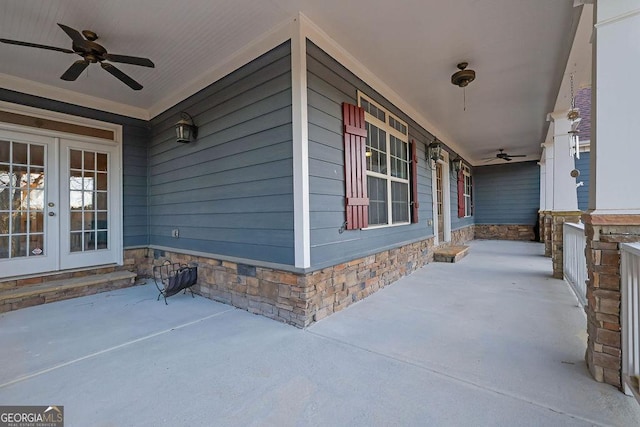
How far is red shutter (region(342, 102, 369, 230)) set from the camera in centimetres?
332

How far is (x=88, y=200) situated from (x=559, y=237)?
750 centimetres

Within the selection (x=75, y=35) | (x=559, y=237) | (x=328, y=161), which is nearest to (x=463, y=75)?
(x=328, y=161)

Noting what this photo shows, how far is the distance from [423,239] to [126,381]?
200 inches

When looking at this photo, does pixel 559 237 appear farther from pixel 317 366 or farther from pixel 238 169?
pixel 238 169

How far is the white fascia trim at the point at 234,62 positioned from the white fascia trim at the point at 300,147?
0.17m

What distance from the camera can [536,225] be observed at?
10.0 meters

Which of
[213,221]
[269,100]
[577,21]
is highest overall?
[577,21]

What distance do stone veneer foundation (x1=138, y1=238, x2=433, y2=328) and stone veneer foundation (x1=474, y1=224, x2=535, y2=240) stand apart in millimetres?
8276

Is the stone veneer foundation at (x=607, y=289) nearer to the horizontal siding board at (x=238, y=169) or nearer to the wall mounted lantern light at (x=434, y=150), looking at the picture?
the horizontal siding board at (x=238, y=169)

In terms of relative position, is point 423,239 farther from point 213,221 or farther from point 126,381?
point 126,381

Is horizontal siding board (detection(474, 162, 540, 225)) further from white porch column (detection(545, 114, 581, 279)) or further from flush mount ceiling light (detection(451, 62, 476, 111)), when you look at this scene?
flush mount ceiling light (detection(451, 62, 476, 111))

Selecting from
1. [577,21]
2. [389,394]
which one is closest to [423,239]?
[577,21]

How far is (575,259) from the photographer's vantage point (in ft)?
12.0

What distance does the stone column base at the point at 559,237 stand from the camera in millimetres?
4395
